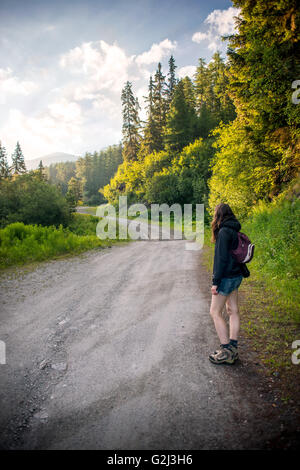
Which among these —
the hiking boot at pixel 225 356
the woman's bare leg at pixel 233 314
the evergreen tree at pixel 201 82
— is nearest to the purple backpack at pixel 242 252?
the woman's bare leg at pixel 233 314

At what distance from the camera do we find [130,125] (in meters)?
45.1

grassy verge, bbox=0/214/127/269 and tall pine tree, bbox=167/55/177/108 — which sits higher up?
tall pine tree, bbox=167/55/177/108

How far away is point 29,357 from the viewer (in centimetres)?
384

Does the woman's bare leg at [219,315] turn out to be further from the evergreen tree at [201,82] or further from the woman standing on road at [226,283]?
the evergreen tree at [201,82]

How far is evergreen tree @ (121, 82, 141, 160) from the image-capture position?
145 ft

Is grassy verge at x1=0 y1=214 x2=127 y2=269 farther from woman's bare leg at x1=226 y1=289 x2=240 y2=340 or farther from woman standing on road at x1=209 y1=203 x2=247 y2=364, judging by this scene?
woman's bare leg at x1=226 y1=289 x2=240 y2=340

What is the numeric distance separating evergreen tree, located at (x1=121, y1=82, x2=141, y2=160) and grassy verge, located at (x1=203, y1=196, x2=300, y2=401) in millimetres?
38752

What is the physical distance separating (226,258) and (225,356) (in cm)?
148

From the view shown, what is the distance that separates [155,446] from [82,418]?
0.91 metres

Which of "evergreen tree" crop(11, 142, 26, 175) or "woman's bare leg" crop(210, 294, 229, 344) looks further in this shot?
"evergreen tree" crop(11, 142, 26, 175)

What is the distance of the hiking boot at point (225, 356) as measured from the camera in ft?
11.2

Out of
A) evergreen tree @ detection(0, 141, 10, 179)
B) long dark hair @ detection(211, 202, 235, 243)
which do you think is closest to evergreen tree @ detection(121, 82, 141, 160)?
evergreen tree @ detection(0, 141, 10, 179)
